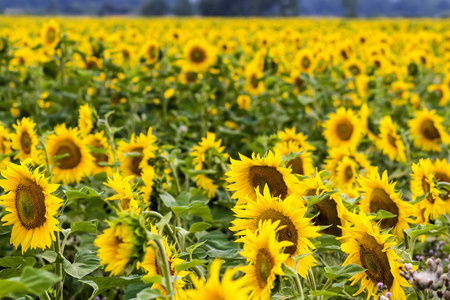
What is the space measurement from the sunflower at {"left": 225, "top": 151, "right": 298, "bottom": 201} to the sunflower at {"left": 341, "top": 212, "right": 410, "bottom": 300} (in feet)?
0.89

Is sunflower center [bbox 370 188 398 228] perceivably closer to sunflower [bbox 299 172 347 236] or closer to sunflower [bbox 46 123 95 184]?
sunflower [bbox 299 172 347 236]

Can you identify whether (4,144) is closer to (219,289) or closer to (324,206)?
(324,206)

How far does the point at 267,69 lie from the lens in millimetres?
5070

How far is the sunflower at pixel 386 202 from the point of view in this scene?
2.03m

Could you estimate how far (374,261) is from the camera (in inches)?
64.9

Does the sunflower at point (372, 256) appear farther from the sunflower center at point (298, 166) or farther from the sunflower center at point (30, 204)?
the sunflower center at point (30, 204)

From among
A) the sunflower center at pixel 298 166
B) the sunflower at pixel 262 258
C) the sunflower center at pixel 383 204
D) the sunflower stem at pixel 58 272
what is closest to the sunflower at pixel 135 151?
the sunflower center at pixel 298 166

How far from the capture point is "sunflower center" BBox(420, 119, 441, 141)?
360 cm

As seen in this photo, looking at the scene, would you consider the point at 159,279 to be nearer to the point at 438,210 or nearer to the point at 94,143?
the point at 438,210

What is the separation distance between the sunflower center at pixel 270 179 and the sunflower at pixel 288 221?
219 millimetres

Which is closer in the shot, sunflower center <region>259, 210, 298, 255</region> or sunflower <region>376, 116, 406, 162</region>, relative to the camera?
sunflower center <region>259, 210, 298, 255</region>

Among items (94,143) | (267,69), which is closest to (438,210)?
(94,143)

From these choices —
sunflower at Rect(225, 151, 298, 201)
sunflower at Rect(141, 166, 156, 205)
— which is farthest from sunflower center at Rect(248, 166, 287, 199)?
sunflower at Rect(141, 166, 156, 205)

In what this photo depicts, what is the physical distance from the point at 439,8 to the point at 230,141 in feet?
483
